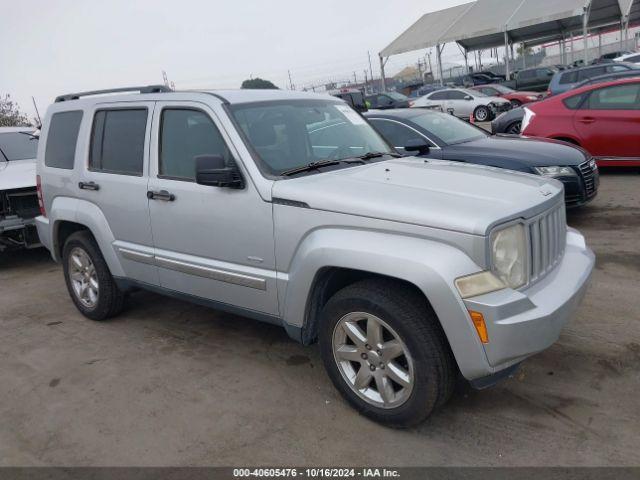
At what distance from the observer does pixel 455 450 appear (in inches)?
117

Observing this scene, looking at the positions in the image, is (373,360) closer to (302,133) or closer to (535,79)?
(302,133)

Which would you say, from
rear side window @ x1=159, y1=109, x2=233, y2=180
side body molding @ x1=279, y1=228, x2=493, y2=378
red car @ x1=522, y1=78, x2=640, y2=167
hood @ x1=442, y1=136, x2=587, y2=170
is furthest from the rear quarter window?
side body molding @ x1=279, y1=228, x2=493, y2=378

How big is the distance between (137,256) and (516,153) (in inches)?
177

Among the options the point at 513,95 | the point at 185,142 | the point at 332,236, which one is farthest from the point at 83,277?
the point at 513,95

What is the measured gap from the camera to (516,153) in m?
6.74

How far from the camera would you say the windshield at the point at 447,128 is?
24.4 ft

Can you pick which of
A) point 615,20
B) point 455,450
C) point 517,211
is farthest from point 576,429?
point 615,20

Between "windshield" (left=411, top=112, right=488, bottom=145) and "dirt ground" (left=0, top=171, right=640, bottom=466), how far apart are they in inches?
118

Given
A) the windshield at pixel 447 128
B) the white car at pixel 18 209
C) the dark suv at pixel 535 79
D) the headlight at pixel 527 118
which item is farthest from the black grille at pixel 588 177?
the dark suv at pixel 535 79

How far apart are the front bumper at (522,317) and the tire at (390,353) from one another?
0.28m

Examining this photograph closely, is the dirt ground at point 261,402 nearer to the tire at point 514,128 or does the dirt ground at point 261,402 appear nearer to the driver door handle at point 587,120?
the driver door handle at point 587,120

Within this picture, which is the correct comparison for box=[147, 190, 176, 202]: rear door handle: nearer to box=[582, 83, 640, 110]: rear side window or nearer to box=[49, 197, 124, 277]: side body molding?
box=[49, 197, 124, 277]: side body molding

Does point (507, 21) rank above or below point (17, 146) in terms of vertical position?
above

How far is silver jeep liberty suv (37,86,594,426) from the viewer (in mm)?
2801
